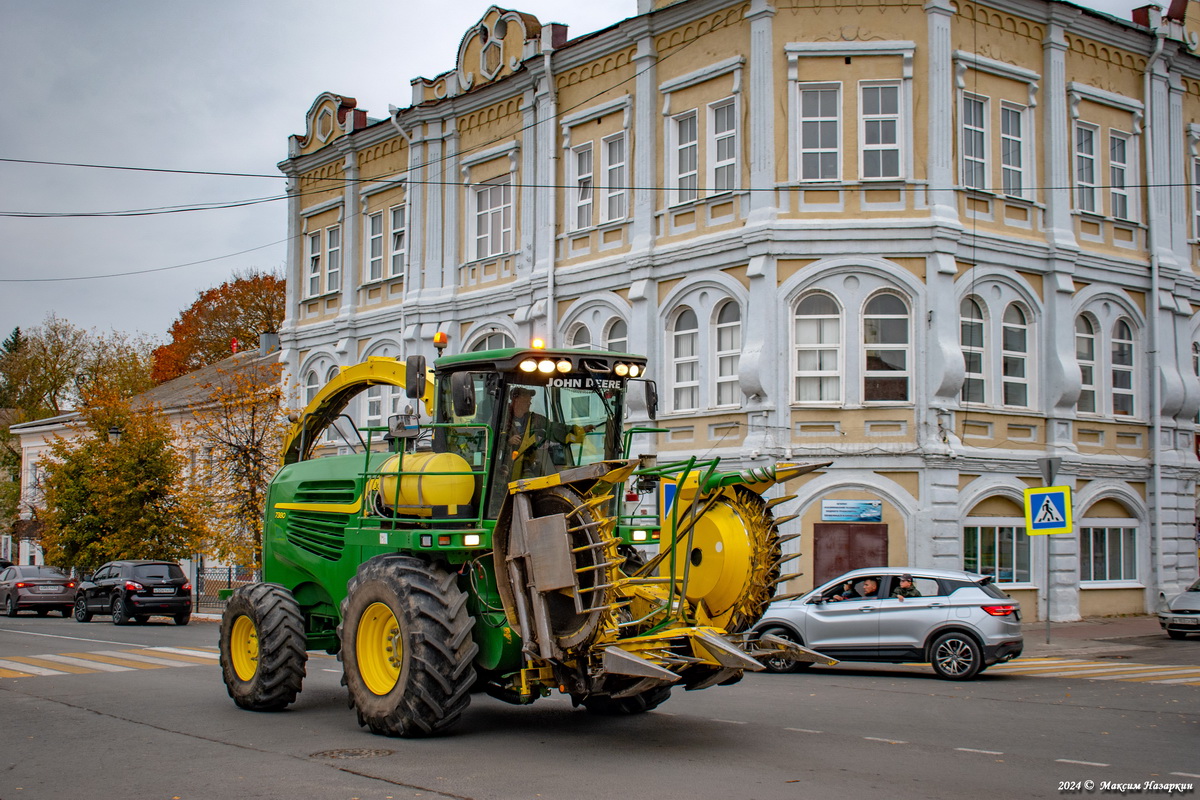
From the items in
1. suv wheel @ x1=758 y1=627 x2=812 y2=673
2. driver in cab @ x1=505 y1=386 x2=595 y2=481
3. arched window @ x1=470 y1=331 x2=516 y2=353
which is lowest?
suv wheel @ x1=758 y1=627 x2=812 y2=673

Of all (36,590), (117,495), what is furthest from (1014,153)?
(36,590)

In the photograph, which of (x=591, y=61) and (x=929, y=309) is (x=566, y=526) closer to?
(x=929, y=309)

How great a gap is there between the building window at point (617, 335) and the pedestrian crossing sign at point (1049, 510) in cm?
962

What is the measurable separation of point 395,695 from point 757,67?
17252mm

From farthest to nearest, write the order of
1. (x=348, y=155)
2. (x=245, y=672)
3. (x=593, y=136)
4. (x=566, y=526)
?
1. (x=348, y=155)
2. (x=593, y=136)
3. (x=245, y=672)
4. (x=566, y=526)

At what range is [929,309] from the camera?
2323 cm

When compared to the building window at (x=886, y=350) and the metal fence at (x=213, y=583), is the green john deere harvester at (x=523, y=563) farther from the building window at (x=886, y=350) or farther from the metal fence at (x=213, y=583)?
the metal fence at (x=213, y=583)

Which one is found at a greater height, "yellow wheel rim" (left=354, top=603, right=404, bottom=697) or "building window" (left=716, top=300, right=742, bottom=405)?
"building window" (left=716, top=300, right=742, bottom=405)

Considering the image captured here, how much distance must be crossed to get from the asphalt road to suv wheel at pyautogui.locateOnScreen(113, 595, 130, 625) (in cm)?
1448

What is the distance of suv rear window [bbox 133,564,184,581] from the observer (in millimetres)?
29828

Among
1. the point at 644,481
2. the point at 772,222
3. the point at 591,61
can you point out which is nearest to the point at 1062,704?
the point at 644,481

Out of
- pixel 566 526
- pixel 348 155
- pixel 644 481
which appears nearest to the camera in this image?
pixel 566 526

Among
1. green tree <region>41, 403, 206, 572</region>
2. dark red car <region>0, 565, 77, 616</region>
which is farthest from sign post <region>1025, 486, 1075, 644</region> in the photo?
dark red car <region>0, 565, 77, 616</region>

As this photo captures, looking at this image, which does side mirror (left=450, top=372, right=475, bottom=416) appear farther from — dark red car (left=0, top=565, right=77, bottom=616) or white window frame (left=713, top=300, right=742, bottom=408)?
dark red car (left=0, top=565, right=77, bottom=616)
